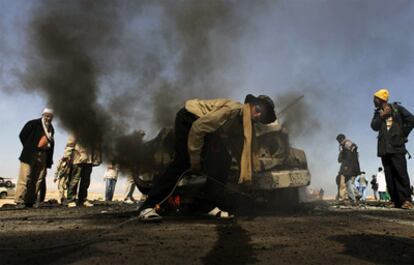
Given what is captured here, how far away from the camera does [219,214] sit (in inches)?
229

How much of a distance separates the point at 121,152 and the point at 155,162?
1.93 m

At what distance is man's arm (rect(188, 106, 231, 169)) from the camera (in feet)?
15.6

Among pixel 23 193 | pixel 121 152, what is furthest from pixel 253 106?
pixel 23 193

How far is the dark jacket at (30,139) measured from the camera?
8.73 meters

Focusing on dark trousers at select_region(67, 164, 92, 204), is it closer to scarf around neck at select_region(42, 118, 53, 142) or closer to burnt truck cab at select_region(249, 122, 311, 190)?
scarf around neck at select_region(42, 118, 53, 142)

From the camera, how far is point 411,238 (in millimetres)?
3705

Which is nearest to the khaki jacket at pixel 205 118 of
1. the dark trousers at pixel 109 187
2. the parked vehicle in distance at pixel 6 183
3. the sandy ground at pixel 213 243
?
the sandy ground at pixel 213 243

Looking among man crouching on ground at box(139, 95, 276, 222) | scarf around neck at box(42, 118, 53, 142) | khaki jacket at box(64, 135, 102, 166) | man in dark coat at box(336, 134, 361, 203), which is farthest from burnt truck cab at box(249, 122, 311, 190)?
man in dark coat at box(336, 134, 361, 203)

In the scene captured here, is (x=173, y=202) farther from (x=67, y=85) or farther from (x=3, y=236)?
Result: (x=67, y=85)

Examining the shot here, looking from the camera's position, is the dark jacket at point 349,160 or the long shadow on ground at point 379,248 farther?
the dark jacket at point 349,160

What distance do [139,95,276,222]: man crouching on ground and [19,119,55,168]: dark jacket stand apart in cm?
456

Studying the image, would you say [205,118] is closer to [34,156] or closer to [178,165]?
[178,165]

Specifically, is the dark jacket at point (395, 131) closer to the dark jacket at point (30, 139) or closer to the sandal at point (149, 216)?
the sandal at point (149, 216)

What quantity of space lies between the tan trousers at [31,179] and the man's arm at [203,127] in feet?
16.6
